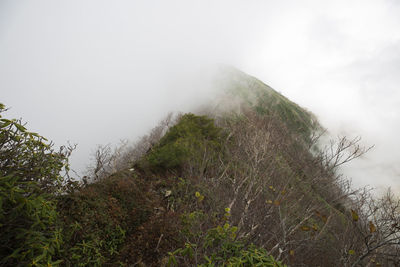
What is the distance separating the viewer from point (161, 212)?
7051 millimetres

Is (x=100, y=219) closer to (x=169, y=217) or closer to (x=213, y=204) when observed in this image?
(x=169, y=217)

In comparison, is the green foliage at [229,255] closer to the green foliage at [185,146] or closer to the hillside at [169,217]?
the hillside at [169,217]

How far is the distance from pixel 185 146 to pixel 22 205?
7761 millimetres

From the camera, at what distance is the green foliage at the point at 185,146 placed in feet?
32.2

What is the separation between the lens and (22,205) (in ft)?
7.55

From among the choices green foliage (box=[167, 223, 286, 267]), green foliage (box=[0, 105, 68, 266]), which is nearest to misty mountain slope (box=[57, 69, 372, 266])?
green foliage (box=[167, 223, 286, 267])

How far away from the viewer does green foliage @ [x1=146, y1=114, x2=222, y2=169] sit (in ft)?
32.2

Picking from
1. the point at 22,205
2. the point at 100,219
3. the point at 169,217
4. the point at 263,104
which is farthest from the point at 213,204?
the point at 263,104

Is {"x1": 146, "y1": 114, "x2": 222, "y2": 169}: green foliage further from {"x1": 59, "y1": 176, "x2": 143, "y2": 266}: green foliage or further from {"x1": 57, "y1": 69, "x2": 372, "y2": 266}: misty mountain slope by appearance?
{"x1": 59, "y1": 176, "x2": 143, "y2": 266}: green foliage

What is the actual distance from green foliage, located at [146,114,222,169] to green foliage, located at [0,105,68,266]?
250 inches

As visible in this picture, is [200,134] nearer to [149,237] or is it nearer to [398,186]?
[149,237]

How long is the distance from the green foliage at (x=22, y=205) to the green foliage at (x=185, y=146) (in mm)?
6339

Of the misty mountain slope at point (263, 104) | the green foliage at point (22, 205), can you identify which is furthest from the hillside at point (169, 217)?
the misty mountain slope at point (263, 104)

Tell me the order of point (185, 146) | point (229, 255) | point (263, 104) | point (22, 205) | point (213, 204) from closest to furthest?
point (22, 205) < point (229, 255) < point (213, 204) < point (185, 146) < point (263, 104)
